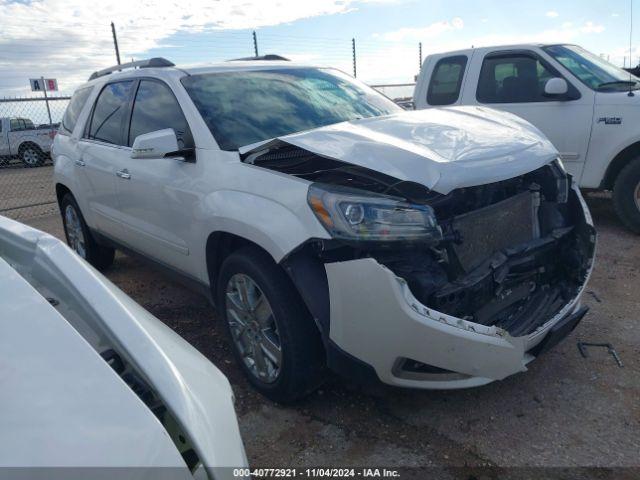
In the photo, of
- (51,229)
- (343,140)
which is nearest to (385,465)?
(343,140)

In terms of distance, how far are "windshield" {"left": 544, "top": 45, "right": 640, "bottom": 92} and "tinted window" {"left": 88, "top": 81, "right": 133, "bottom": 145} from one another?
4.49 meters

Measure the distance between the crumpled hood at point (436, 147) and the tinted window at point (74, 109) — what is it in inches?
112

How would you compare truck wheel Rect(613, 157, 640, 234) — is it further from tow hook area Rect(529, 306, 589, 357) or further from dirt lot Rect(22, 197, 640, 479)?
tow hook area Rect(529, 306, 589, 357)

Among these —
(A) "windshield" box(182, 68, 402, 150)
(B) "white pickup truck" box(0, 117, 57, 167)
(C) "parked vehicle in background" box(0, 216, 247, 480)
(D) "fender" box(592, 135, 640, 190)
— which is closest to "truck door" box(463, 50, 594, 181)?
(D) "fender" box(592, 135, 640, 190)

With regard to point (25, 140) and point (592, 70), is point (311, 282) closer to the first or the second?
point (592, 70)

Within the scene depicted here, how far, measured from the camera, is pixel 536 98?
6.00 m

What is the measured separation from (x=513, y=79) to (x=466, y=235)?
4.25 meters

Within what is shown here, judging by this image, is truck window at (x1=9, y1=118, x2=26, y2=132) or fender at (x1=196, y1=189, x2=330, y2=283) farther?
truck window at (x1=9, y1=118, x2=26, y2=132)

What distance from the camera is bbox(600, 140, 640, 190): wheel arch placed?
18.1 feet

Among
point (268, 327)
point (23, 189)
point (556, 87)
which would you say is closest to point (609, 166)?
point (556, 87)

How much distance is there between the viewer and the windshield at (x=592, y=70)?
18.8ft

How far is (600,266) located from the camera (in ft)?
15.5

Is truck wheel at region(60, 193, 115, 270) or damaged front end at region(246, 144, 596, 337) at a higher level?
damaged front end at region(246, 144, 596, 337)

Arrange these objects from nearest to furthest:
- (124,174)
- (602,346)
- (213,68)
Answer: (602,346)
(213,68)
(124,174)
